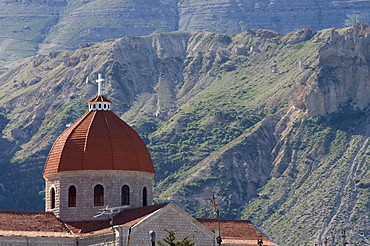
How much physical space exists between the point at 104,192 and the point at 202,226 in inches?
269

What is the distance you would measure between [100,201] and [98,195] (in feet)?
1.24

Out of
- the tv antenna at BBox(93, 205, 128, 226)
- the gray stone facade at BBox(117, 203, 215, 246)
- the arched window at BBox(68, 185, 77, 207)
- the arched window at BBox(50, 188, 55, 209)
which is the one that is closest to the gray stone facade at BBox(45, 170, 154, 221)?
the arched window at BBox(68, 185, 77, 207)

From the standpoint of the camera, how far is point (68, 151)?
76.9m

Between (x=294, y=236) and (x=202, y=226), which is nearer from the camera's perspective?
(x=202, y=226)

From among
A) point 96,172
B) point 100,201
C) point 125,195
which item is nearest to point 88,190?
point 100,201

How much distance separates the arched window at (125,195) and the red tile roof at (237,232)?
514 centimetres

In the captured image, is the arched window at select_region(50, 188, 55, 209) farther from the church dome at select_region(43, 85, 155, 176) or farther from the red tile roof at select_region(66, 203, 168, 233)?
the red tile roof at select_region(66, 203, 168, 233)

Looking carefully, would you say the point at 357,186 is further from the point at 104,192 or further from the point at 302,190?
the point at 104,192

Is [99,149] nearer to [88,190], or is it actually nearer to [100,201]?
[88,190]

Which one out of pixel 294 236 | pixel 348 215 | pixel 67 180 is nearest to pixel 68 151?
pixel 67 180

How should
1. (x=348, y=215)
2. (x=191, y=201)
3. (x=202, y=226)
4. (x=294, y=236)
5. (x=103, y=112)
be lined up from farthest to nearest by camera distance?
(x=191, y=201) < (x=348, y=215) < (x=294, y=236) < (x=103, y=112) < (x=202, y=226)

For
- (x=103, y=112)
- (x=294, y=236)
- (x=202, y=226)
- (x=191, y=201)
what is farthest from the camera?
(x=191, y=201)

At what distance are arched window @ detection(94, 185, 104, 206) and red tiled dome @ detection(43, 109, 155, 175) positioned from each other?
→ 1.21 meters

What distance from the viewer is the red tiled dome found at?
250 feet
